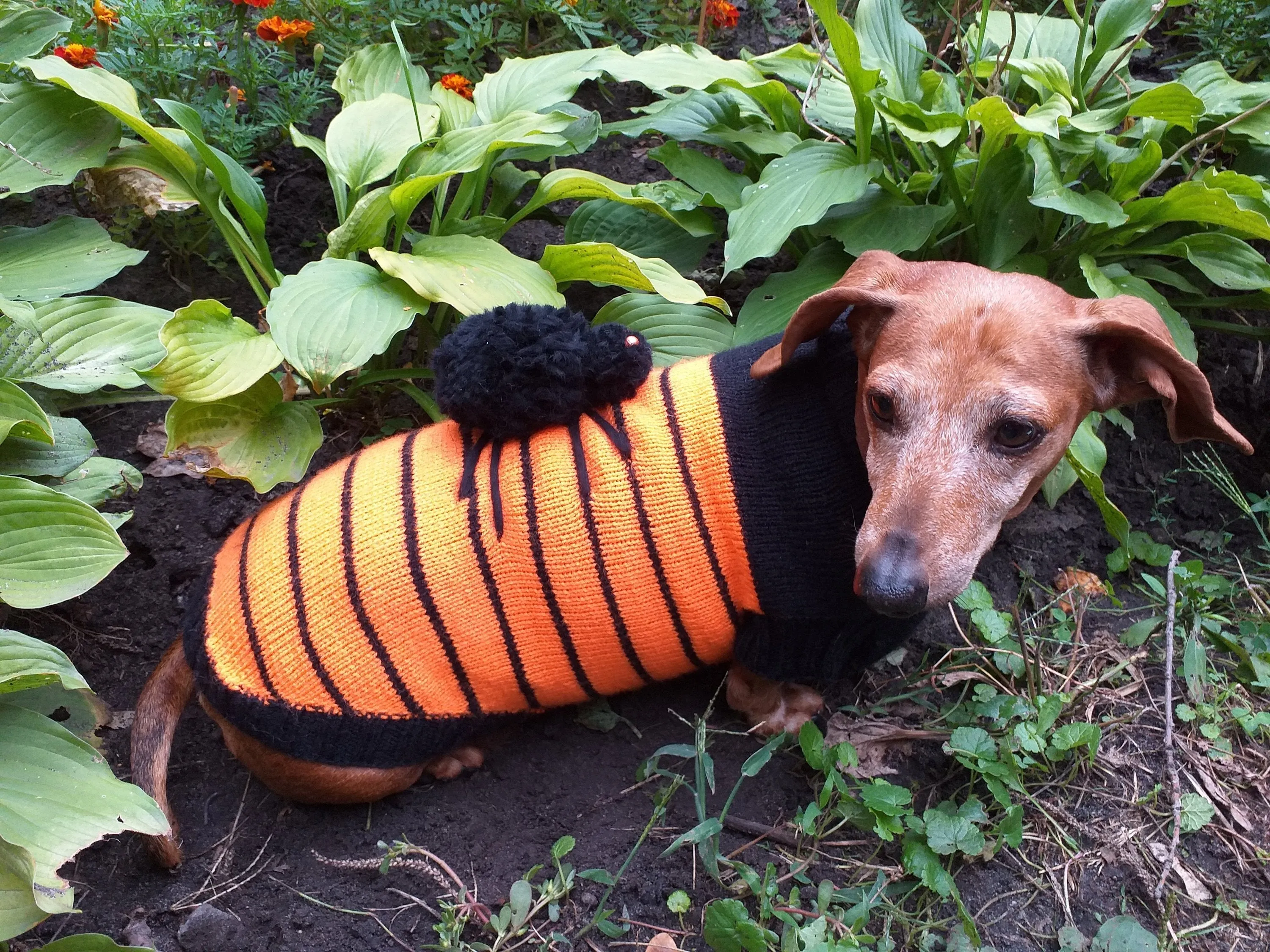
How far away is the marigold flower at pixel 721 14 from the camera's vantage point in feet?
12.6

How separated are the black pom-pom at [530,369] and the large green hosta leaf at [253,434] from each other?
2.32ft

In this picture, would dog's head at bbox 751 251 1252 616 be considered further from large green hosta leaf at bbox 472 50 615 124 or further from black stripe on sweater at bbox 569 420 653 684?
large green hosta leaf at bbox 472 50 615 124

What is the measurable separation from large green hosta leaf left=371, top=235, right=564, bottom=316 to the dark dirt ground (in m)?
0.72

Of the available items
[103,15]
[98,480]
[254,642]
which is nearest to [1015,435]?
[254,642]

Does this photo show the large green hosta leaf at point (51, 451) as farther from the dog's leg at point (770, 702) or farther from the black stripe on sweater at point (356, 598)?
the dog's leg at point (770, 702)

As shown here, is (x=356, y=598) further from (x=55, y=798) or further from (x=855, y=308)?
(x=855, y=308)

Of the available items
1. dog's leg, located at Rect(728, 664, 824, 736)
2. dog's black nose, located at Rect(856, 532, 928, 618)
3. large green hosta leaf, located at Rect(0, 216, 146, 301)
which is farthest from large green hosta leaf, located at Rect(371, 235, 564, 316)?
dog's black nose, located at Rect(856, 532, 928, 618)

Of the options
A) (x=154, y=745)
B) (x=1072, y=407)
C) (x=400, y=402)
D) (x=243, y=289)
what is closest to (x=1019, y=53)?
(x=1072, y=407)

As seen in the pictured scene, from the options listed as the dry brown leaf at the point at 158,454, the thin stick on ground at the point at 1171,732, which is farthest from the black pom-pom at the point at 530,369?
the thin stick on ground at the point at 1171,732

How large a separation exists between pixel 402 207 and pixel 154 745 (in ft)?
5.69

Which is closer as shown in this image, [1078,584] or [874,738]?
[874,738]

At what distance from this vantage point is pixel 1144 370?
1.91m

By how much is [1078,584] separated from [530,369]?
2.03m

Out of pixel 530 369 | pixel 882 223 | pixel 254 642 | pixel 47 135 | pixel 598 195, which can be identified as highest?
pixel 47 135
